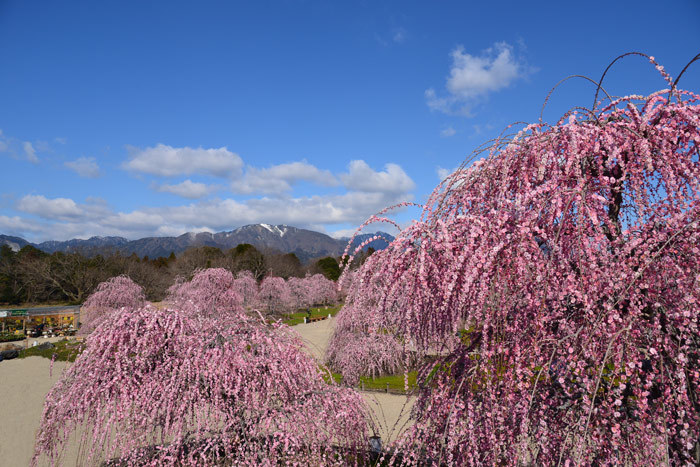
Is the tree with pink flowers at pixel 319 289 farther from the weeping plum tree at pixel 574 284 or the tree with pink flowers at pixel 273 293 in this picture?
the weeping plum tree at pixel 574 284

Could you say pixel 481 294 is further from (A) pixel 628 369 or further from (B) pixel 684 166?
(B) pixel 684 166

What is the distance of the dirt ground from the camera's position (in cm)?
991

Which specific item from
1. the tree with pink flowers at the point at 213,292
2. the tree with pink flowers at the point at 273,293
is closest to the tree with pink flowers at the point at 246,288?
the tree with pink flowers at the point at 273,293

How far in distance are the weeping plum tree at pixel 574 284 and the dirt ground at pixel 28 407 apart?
9.37 feet

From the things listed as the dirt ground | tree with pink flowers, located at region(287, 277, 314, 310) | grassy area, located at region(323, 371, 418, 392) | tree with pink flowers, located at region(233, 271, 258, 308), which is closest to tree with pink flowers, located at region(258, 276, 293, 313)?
tree with pink flowers, located at region(233, 271, 258, 308)

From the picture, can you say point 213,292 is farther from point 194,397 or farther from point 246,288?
point 194,397

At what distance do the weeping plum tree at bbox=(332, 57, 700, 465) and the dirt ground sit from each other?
9.37ft

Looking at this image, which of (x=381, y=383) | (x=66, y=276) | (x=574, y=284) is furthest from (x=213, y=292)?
(x=66, y=276)

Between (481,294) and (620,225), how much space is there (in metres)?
1.92

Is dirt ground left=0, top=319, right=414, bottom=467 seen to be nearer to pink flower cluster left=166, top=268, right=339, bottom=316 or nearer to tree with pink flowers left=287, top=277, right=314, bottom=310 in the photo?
pink flower cluster left=166, top=268, right=339, bottom=316

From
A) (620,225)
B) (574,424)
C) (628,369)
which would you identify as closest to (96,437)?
(574,424)

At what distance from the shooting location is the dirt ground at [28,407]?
32.5 ft

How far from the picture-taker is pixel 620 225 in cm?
377

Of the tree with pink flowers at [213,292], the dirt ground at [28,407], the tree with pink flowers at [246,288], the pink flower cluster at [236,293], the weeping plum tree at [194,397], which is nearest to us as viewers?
the weeping plum tree at [194,397]
